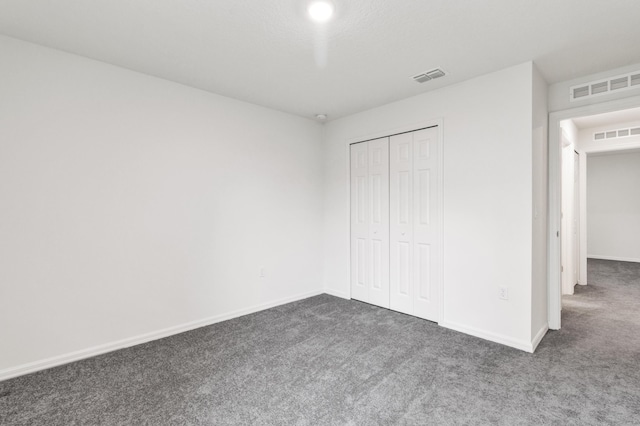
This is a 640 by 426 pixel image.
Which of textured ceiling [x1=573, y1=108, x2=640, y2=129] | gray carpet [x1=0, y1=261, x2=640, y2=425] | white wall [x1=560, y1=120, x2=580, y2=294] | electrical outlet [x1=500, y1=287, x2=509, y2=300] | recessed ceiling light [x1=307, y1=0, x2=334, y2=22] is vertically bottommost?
gray carpet [x1=0, y1=261, x2=640, y2=425]

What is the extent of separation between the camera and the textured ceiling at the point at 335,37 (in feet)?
6.40

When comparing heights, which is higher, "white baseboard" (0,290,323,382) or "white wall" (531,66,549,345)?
"white wall" (531,66,549,345)

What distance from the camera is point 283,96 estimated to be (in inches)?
137

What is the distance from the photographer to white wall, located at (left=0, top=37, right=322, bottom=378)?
7.68ft

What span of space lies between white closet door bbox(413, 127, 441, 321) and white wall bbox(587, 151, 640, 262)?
6.29 meters

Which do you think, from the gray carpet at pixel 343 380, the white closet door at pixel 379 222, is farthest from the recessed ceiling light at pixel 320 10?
the gray carpet at pixel 343 380

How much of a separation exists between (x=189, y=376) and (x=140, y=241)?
1336mm

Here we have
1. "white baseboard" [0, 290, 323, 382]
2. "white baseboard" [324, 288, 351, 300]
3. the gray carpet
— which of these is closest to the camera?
the gray carpet

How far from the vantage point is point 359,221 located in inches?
162

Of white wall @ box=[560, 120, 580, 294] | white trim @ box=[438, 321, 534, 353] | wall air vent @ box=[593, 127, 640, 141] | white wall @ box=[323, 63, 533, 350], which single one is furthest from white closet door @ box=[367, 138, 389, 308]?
wall air vent @ box=[593, 127, 640, 141]

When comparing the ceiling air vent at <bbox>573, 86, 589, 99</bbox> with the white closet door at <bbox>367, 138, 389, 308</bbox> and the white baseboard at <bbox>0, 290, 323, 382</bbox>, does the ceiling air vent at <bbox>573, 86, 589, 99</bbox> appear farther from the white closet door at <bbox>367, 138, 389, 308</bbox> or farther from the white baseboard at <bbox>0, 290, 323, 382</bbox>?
the white baseboard at <bbox>0, 290, 323, 382</bbox>

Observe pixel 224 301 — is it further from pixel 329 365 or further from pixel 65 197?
pixel 65 197

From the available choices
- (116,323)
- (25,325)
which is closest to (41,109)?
(25,325)

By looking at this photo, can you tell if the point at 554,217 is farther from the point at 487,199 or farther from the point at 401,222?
the point at 401,222
